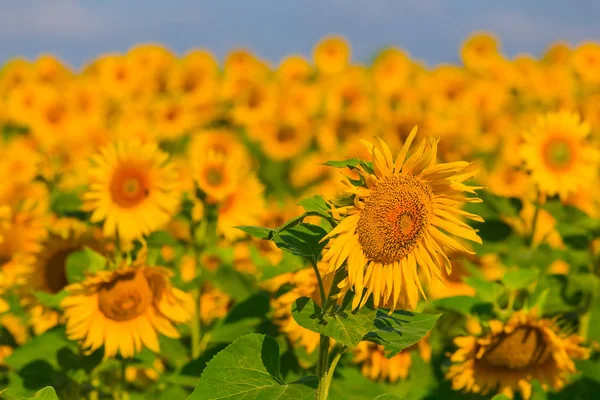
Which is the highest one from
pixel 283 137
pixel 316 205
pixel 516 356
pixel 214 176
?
pixel 283 137

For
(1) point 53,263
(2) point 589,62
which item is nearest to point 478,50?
(2) point 589,62

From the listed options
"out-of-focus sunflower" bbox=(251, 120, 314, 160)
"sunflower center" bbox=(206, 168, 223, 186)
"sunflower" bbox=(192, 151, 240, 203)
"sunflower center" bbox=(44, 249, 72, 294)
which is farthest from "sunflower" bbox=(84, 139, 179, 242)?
"out-of-focus sunflower" bbox=(251, 120, 314, 160)

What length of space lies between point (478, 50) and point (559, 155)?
7.28m

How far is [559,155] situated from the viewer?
522 cm

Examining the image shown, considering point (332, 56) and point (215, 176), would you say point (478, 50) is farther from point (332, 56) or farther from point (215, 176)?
point (215, 176)

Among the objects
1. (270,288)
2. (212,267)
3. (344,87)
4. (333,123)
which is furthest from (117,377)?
(344,87)

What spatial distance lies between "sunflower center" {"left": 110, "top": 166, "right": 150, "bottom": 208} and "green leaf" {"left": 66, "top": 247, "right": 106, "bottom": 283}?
1.38 ft

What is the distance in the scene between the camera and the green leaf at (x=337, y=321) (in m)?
2.34

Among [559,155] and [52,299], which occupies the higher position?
[559,155]

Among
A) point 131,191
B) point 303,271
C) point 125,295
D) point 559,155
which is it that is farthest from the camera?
point 559,155

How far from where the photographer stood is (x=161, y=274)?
3.50m

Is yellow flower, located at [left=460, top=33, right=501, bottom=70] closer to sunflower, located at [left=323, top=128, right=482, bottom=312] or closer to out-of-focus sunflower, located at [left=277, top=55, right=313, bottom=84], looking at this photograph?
out-of-focus sunflower, located at [left=277, top=55, right=313, bottom=84]

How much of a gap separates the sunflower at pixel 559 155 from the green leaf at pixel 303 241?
9.22 feet

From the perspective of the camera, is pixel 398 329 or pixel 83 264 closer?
pixel 398 329
